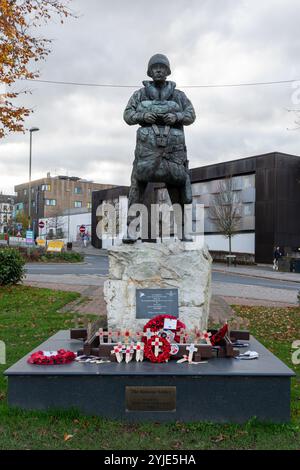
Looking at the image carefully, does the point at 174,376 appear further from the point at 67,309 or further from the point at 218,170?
the point at 218,170

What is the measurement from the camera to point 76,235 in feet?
217

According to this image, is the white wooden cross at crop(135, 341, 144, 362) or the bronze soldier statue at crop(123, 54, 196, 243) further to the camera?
the bronze soldier statue at crop(123, 54, 196, 243)

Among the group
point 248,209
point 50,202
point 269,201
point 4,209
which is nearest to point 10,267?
point 269,201

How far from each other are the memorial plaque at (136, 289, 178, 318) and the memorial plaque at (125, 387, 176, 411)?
56.9 inches

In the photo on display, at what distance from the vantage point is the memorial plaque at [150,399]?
482 cm

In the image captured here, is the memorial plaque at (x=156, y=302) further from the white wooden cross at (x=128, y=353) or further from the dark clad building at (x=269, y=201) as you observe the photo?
the dark clad building at (x=269, y=201)

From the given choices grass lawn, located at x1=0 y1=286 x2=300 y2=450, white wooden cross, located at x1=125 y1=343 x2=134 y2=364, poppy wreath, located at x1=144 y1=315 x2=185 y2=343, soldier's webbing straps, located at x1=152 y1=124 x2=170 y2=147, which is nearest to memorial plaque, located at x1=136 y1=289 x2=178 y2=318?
poppy wreath, located at x1=144 y1=315 x2=185 y2=343

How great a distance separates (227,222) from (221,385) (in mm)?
33484

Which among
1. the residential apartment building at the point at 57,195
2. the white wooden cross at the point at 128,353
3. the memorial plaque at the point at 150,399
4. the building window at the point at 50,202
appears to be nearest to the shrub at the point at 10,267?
the white wooden cross at the point at 128,353

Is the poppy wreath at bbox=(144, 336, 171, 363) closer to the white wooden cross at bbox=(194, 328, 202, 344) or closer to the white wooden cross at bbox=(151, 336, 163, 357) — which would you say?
the white wooden cross at bbox=(151, 336, 163, 357)

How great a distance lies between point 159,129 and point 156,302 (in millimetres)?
2304

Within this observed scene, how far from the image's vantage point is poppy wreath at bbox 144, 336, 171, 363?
210 inches

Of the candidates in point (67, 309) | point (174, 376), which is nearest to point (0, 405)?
point (174, 376)

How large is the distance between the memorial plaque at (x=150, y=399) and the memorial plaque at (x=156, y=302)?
4.75ft
